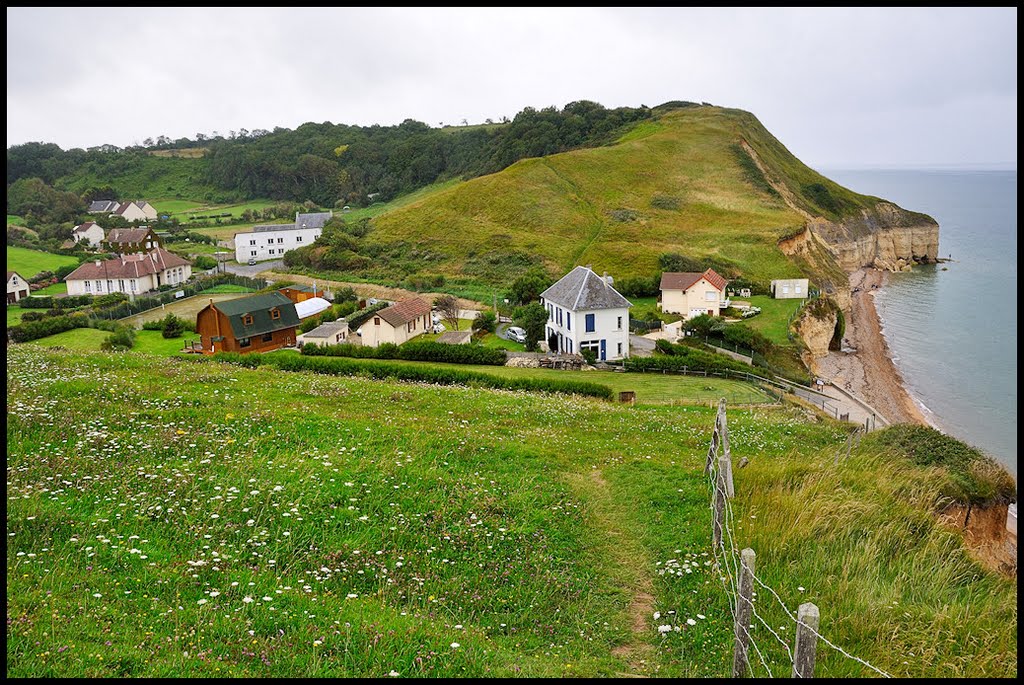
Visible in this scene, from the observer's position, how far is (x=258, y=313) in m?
50.2

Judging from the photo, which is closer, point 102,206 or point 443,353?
point 443,353

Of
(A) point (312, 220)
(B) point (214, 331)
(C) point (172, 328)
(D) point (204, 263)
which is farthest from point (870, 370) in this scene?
(A) point (312, 220)

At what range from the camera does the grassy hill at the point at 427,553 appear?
22.9 ft

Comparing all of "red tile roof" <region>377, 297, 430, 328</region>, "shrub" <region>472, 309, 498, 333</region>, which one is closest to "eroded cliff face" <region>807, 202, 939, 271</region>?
"shrub" <region>472, 309, 498, 333</region>

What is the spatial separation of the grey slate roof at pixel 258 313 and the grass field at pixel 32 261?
5238cm

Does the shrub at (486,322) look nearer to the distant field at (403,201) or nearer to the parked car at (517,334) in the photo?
the parked car at (517,334)

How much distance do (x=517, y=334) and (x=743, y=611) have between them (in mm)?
48966

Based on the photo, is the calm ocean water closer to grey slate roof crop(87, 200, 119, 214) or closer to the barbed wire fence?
the barbed wire fence

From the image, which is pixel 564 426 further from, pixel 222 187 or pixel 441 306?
pixel 222 187

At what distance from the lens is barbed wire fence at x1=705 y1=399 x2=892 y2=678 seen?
554 cm

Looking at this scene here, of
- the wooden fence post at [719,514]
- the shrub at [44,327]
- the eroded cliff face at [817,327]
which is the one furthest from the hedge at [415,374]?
the eroded cliff face at [817,327]

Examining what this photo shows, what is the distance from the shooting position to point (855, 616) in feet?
26.1

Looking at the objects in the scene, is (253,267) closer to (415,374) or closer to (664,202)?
(664,202)

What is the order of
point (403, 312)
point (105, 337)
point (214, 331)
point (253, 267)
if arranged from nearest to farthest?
point (214, 331) < point (105, 337) < point (403, 312) < point (253, 267)
